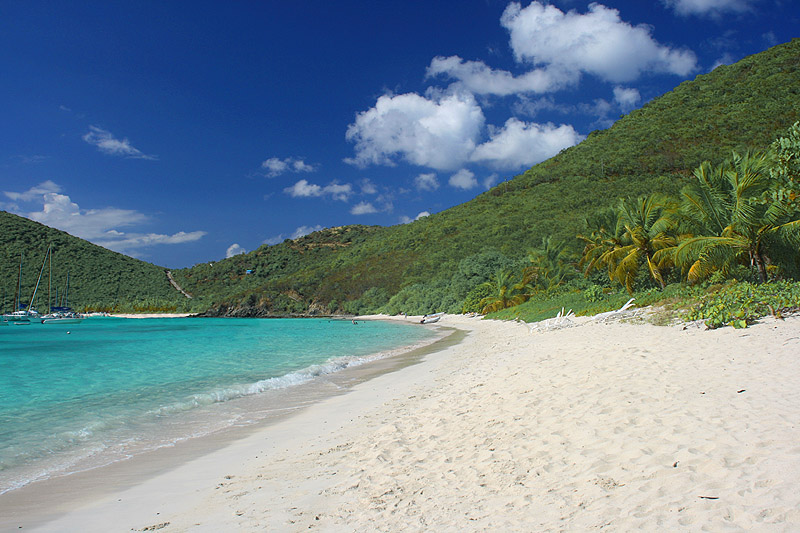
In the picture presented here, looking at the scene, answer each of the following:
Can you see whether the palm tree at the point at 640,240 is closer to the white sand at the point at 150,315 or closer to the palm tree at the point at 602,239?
the palm tree at the point at 602,239

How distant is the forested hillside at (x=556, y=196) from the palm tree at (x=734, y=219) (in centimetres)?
2402

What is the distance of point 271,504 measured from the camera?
4.01m

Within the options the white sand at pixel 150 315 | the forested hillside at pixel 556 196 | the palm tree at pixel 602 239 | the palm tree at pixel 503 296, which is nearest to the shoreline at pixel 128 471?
the palm tree at pixel 602 239

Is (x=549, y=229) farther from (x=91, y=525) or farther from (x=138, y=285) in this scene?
(x=138, y=285)

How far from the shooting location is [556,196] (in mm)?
68000

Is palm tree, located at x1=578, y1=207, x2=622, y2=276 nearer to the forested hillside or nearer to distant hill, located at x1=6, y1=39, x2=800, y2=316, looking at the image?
the forested hillside

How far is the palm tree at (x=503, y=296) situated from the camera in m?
35.9

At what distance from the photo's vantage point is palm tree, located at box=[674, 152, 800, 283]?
558 inches

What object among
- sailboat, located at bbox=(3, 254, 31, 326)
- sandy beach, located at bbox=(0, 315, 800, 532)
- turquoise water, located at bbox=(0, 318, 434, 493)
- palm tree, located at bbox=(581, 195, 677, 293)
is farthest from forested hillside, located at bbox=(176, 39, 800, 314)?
sandy beach, located at bbox=(0, 315, 800, 532)

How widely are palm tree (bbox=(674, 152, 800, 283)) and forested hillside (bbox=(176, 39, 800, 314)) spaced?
24.0 meters

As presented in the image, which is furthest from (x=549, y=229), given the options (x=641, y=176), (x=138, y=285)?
(x=138, y=285)

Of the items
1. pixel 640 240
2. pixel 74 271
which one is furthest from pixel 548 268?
pixel 74 271

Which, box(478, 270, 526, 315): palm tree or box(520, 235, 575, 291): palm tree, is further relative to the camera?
box(478, 270, 526, 315): palm tree

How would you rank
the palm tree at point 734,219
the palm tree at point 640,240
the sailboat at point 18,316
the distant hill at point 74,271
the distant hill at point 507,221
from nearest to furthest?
the palm tree at point 734,219 → the palm tree at point 640,240 → the distant hill at point 507,221 → the sailboat at point 18,316 → the distant hill at point 74,271
